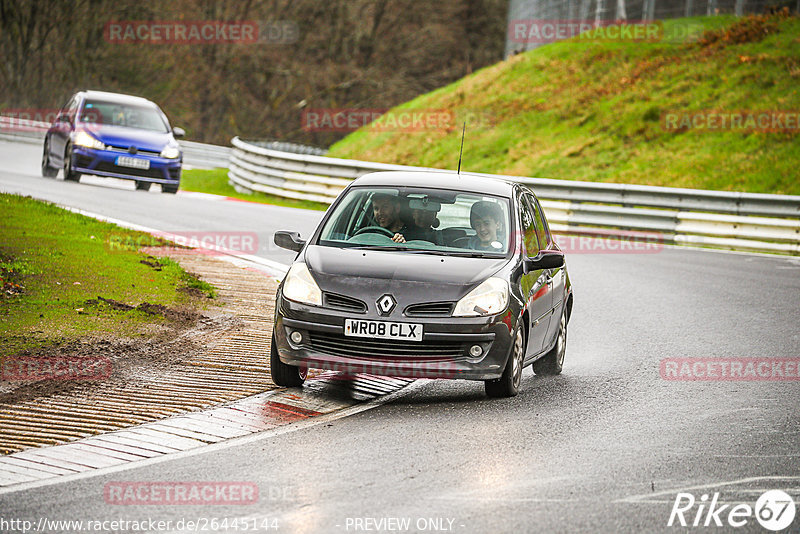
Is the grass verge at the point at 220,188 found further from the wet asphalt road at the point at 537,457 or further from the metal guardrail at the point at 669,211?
the wet asphalt road at the point at 537,457

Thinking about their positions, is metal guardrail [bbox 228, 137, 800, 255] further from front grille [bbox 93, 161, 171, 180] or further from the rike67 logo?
the rike67 logo

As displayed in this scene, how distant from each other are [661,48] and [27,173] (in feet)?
65.4

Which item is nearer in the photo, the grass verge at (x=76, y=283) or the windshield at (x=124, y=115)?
the grass verge at (x=76, y=283)

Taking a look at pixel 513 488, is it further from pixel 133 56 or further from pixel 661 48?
pixel 133 56

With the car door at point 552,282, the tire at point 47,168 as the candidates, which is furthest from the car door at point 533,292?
the tire at point 47,168

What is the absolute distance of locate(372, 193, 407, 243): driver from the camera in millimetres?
9203

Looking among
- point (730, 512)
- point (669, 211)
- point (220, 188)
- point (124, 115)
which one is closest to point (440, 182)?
point (730, 512)

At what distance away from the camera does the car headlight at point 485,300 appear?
26.8ft

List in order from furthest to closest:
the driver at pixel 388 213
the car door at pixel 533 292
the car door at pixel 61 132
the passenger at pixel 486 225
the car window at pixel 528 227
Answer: the car door at pixel 61 132 < the car window at pixel 528 227 < the driver at pixel 388 213 < the passenger at pixel 486 225 < the car door at pixel 533 292

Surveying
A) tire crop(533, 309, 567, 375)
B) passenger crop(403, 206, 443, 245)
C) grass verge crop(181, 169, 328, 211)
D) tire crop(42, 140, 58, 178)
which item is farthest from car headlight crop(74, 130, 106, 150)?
passenger crop(403, 206, 443, 245)

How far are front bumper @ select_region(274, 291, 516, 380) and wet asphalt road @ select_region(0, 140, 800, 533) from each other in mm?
300

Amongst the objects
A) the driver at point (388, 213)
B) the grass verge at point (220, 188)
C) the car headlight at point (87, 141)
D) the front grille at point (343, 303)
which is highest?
the car headlight at point (87, 141)

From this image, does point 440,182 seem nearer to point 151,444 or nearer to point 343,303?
point 343,303

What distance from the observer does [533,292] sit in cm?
905
